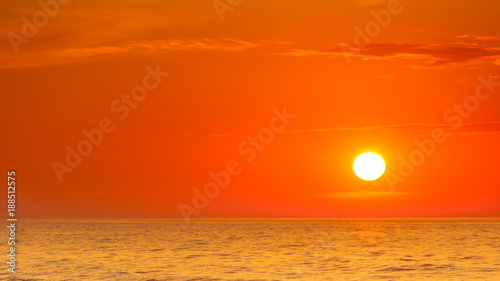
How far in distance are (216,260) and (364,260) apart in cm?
1461

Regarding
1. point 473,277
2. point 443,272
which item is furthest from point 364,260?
point 473,277

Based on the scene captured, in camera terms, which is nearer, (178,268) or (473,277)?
(473,277)

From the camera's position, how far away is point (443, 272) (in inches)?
2132

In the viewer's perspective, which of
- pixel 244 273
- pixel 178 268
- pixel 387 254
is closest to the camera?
pixel 244 273

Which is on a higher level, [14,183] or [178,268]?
[14,183]

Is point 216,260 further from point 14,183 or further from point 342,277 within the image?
point 14,183

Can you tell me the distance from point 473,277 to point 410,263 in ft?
40.8

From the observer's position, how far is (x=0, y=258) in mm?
65125

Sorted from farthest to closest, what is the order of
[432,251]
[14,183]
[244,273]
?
[432,251] → [244,273] → [14,183]

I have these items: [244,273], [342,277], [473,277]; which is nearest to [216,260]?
[244,273]

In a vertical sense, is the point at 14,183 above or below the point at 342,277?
above

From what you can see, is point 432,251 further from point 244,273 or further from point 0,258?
point 0,258

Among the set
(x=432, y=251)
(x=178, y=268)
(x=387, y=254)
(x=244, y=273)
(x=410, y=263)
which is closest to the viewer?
(x=244, y=273)

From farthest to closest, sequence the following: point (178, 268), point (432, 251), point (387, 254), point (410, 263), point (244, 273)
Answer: point (432, 251)
point (387, 254)
point (410, 263)
point (178, 268)
point (244, 273)
